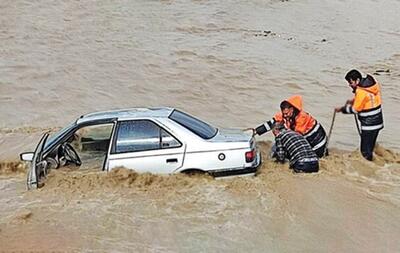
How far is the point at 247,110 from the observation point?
51.8 feet

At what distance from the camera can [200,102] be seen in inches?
656

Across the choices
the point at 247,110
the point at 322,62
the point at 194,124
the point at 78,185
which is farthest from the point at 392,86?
the point at 78,185

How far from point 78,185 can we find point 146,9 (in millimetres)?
21489

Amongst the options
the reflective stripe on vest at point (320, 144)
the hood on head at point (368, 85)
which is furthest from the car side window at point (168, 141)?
the hood on head at point (368, 85)

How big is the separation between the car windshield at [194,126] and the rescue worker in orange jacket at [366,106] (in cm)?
233

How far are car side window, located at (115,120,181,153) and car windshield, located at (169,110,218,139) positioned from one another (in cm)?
34

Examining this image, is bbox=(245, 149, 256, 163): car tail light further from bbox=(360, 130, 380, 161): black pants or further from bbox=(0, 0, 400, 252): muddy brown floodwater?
bbox=(360, 130, 380, 161): black pants

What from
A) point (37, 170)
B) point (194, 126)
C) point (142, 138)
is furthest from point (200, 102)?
point (37, 170)

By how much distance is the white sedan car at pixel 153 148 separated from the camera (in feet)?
27.5

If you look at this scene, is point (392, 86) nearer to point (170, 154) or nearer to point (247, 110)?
point (247, 110)

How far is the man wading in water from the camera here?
901 centimetres

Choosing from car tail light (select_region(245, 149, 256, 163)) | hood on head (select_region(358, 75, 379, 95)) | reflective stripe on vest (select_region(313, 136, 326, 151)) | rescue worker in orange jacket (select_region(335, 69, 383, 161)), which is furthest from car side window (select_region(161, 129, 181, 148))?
hood on head (select_region(358, 75, 379, 95))

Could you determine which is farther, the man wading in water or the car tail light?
the man wading in water

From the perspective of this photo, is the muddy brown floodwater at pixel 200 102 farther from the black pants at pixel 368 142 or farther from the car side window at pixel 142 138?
the car side window at pixel 142 138
